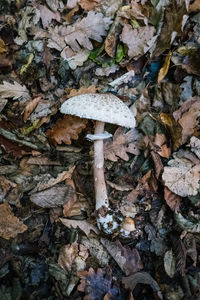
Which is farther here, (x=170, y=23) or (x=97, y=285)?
(x=170, y=23)

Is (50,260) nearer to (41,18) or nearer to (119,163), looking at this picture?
(119,163)

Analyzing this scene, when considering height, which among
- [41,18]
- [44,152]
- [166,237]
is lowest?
[166,237]

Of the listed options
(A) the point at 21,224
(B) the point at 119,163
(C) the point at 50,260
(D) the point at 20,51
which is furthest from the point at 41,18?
(C) the point at 50,260

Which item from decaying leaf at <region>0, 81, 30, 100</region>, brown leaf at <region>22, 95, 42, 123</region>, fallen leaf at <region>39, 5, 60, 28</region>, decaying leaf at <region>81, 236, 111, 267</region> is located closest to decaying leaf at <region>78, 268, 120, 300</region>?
decaying leaf at <region>81, 236, 111, 267</region>

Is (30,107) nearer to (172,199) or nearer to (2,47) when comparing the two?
(2,47)

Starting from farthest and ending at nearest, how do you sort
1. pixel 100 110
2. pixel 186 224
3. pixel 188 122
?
pixel 188 122 → pixel 186 224 → pixel 100 110

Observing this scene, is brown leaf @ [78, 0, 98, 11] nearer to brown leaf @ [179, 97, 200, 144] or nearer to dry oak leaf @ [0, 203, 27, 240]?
brown leaf @ [179, 97, 200, 144]

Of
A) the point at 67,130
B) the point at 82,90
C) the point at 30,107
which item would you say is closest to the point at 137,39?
the point at 82,90
